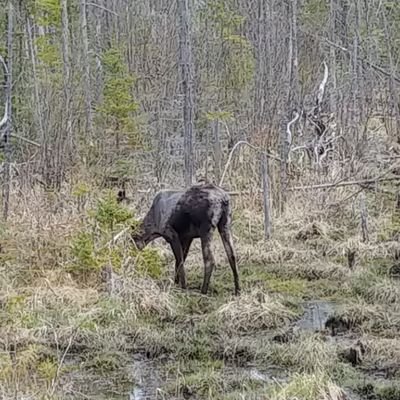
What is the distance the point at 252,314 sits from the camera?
8727 millimetres

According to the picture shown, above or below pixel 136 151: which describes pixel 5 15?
above

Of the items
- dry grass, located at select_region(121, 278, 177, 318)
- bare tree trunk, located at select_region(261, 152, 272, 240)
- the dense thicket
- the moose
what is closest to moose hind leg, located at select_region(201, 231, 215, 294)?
the moose

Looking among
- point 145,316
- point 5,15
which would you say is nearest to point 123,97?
point 5,15

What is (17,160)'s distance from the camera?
14.3m

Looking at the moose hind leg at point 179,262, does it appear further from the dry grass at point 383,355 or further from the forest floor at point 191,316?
the dry grass at point 383,355

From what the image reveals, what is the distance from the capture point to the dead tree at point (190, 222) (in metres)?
9.77

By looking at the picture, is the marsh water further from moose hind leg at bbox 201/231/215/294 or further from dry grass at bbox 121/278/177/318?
moose hind leg at bbox 201/231/215/294

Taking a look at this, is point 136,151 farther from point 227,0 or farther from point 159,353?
point 159,353

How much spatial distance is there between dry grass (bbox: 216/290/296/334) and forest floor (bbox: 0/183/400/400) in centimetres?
1

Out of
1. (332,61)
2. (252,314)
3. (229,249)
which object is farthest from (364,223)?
(332,61)

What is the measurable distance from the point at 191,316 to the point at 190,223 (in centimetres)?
148

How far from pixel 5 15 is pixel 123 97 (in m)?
4.45

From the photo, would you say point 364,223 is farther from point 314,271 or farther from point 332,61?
point 332,61

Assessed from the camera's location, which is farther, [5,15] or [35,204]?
[5,15]
